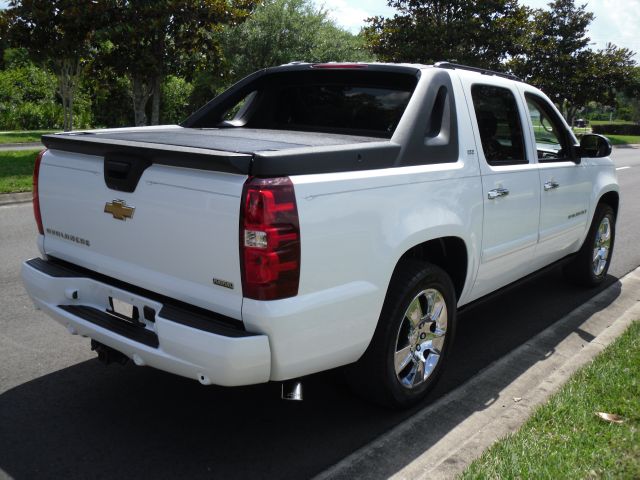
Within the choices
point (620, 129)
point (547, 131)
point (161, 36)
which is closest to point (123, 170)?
point (547, 131)

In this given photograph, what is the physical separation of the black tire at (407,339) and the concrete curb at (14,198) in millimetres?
8533

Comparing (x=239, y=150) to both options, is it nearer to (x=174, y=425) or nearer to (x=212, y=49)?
(x=174, y=425)

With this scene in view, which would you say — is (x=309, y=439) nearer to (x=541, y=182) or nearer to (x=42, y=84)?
(x=541, y=182)

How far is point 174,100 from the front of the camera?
2792 cm

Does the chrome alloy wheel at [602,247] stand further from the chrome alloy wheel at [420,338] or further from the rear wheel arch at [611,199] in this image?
the chrome alloy wheel at [420,338]

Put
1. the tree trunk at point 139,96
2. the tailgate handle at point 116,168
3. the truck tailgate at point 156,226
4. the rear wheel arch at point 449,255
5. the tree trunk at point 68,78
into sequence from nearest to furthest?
the truck tailgate at point 156,226, the tailgate handle at point 116,168, the rear wheel arch at point 449,255, the tree trunk at point 68,78, the tree trunk at point 139,96

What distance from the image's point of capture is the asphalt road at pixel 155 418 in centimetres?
310

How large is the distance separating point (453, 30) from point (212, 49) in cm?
1242

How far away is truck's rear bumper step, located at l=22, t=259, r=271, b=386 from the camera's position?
2730mm

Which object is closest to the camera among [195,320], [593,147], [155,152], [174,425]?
[195,320]

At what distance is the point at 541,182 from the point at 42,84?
3217 centimetres

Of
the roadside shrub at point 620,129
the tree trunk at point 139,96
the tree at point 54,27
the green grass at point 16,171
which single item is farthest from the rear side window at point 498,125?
the roadside shrub at point 620,129

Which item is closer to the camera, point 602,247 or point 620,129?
point 602,247

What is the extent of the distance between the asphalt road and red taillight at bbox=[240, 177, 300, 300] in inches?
38.5
